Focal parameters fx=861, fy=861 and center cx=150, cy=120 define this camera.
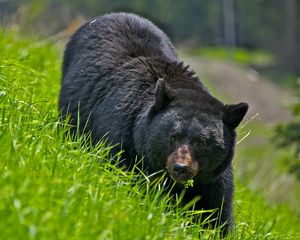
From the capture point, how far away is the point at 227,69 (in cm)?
2422

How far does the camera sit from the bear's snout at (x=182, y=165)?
219 inches

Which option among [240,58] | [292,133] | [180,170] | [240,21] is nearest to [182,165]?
[180,170]

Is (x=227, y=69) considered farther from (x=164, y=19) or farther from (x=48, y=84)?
(x=164, y=19)

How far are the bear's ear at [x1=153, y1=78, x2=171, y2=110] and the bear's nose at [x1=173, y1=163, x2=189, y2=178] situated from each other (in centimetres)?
63

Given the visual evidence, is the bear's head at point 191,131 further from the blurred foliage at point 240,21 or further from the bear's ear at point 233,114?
the blurred foliage at point 240,21

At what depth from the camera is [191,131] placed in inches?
230

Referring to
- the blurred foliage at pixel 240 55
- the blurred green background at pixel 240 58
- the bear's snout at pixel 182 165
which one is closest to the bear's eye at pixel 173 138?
the bear's snout at pixel 182 165

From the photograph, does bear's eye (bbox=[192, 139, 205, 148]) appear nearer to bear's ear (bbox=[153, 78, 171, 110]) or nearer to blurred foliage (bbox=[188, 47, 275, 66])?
bear's ear (bbox=[153, 78, 171, 110])

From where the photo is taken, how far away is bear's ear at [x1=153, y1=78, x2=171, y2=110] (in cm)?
601

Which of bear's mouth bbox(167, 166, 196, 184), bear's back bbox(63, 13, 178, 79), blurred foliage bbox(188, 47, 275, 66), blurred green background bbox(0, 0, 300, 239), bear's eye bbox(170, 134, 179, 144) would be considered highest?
bear's back bbox(63, 13, 178, 79)

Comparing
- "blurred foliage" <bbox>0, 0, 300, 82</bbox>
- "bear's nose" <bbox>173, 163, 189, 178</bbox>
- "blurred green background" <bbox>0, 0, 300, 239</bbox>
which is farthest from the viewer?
"blurred foliage" <bbox>0, 0, 300, 82</bbox>

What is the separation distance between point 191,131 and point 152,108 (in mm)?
420

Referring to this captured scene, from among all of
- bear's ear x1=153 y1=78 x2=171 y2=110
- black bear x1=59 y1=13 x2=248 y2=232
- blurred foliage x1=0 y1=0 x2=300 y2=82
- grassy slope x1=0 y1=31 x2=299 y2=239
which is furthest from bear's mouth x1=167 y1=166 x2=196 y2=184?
blurred foliage x1=0 y1=0 x2=300 y2=82

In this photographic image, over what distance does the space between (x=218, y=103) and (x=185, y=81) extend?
0.40m
